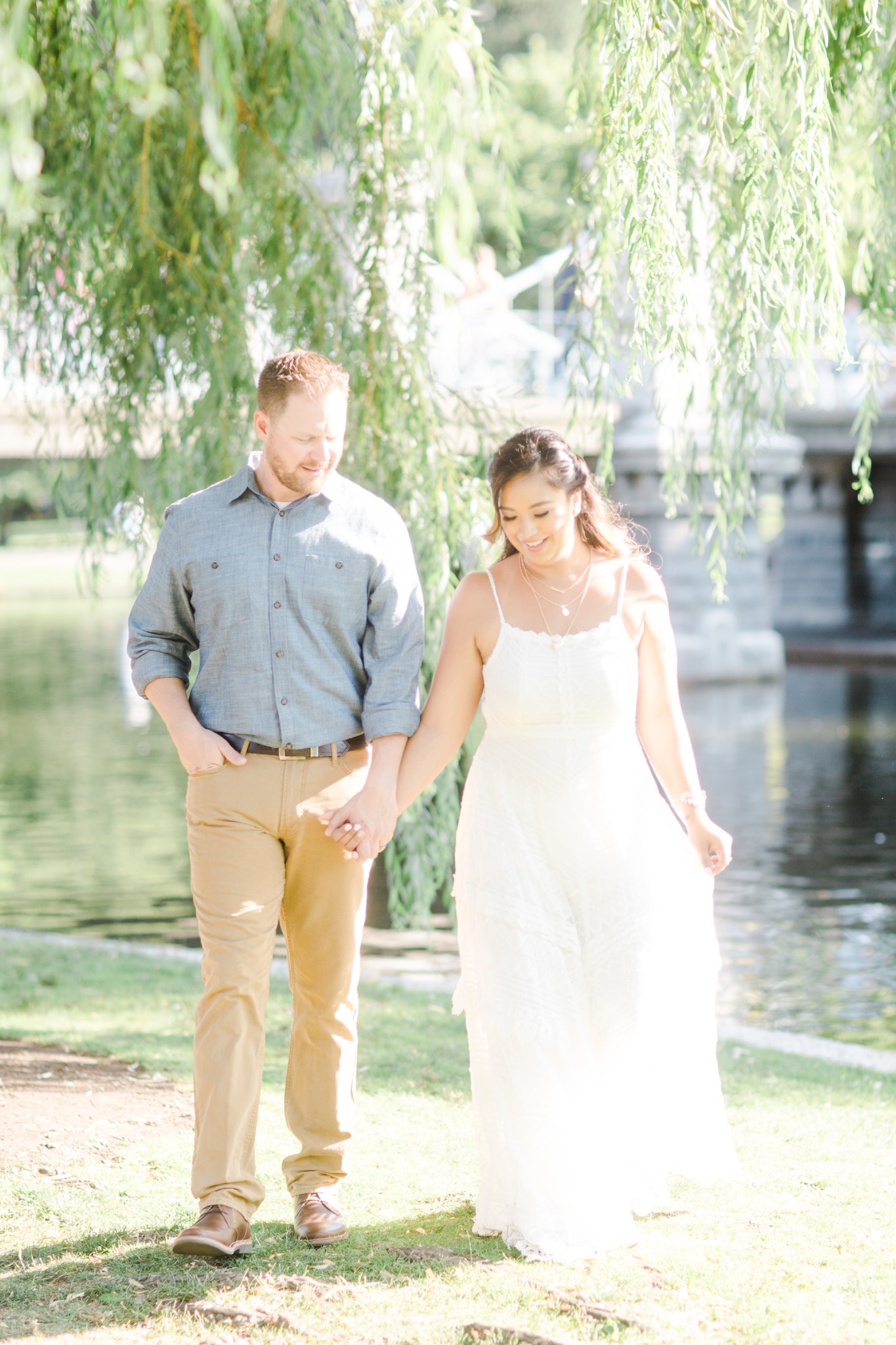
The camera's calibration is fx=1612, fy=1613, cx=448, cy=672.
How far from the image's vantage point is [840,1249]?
11.8ft

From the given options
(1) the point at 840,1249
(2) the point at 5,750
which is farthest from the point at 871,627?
(1) the point at 840,1249

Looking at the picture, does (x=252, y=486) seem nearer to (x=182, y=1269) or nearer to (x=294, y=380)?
(x=294, y=380)

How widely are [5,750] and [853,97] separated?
42.8ft

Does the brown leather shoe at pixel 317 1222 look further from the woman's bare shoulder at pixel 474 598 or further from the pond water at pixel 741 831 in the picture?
the pond water at pixel 741 831

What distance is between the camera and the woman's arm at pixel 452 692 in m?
3.73

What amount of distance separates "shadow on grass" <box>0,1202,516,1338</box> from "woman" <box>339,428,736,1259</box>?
18 cm

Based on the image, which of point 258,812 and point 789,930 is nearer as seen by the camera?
point 258,812

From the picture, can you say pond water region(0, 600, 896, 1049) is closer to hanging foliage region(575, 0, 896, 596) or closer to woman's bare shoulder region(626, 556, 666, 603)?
hanging foliage region(575, 0, 896, 596)

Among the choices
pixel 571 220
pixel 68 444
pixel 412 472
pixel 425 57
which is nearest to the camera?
pixel 425 57

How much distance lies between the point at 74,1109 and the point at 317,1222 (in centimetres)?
140

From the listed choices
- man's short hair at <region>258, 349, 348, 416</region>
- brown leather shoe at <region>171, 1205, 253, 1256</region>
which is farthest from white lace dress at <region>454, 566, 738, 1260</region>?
man's short hair at <region>258, 349, 348, 416</region>

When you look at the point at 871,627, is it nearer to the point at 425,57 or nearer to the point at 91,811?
the point at 91,811

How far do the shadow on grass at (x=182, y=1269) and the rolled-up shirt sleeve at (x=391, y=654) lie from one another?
1139 mm

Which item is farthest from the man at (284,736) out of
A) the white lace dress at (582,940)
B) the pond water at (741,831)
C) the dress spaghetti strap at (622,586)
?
the pond water at (741,831)
